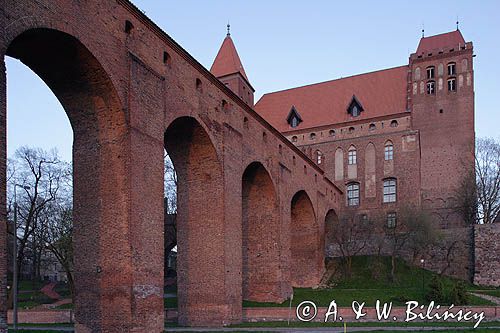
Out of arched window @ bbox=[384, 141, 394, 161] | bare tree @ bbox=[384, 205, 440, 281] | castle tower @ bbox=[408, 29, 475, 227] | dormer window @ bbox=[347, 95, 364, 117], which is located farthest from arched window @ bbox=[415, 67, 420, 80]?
bare tree @ bbox=[384, 205, 440, 281]

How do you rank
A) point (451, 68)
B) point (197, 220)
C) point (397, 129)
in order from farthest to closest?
1. point (397, 129)
2. point (451, 68)
3. point (197, 220)

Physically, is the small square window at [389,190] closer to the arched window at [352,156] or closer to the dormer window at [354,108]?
the arched window at [352,156]

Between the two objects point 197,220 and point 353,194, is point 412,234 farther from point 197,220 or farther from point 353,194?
point 197,220

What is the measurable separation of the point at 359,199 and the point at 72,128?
3397 cm

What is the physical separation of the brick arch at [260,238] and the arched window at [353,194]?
69.2 feet

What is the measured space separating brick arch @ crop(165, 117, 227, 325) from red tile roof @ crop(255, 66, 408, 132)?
28528 millimetres

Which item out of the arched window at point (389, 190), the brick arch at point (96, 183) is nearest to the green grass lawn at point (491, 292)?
the arched window at point (389, 190)

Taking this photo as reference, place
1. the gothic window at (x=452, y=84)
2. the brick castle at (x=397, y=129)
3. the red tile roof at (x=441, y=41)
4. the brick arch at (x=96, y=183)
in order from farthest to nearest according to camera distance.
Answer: the red tile roof at (x=441, y=41) → the gothic window at (x=452, y=84) → the brick castle at (x=397, y=129) → the brick arch at (x=96, y=183)

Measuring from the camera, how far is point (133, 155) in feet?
46.6

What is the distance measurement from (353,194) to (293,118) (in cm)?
925

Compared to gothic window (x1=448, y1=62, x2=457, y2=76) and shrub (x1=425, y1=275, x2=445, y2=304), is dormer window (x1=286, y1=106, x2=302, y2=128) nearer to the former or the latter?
gothic window (x1=448, y1=62, x2=457, y2=76)

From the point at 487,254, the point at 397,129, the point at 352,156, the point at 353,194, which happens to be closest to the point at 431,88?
the point at 397,129

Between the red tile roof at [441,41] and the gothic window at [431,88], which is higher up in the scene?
the red tile roof at [441,41]

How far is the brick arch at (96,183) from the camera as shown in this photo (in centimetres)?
1351
